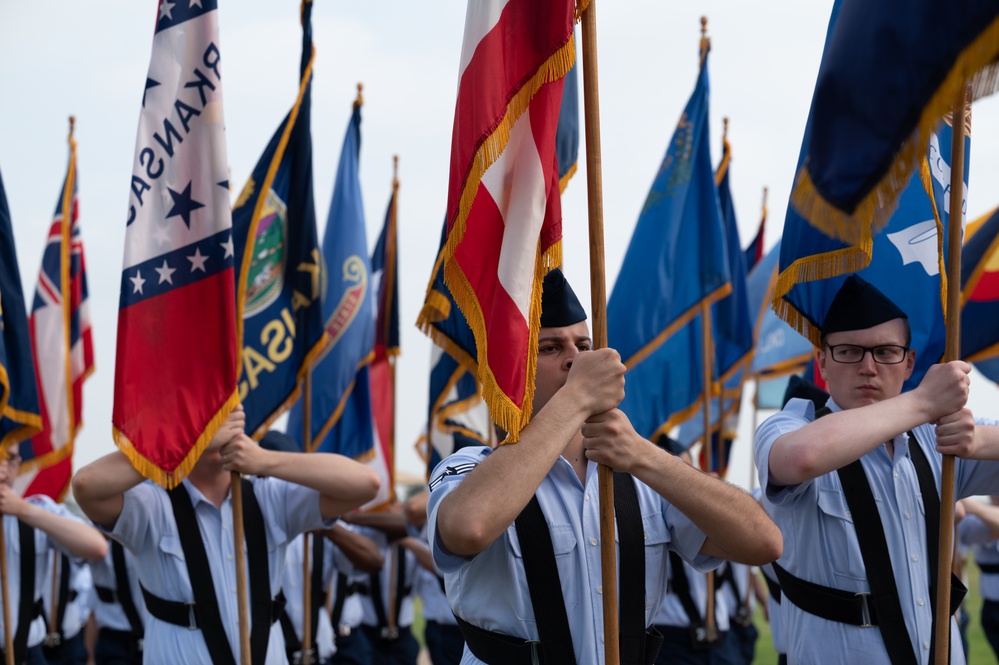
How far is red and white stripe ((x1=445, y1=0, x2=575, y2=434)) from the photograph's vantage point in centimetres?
343

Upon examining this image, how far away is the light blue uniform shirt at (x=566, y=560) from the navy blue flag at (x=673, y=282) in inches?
212

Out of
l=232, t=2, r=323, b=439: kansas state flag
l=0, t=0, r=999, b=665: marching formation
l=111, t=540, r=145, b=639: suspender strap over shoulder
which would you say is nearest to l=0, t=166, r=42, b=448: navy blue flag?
l=0, t=0, r=999, b=665: marching formation

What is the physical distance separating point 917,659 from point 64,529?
5.38m

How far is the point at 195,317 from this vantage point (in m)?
5.37

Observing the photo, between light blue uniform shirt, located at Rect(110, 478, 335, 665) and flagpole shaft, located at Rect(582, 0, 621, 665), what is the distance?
251 centimetres

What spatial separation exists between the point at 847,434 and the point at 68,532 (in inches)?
211

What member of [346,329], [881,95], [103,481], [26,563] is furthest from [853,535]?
[26,563]

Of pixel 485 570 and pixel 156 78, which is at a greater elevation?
pixel 156 78

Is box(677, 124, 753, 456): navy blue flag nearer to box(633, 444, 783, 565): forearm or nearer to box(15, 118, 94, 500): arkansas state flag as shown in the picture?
box(15, 118, 94, 500): arkansas state flag

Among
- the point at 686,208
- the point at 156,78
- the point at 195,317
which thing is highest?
the point at 686,208

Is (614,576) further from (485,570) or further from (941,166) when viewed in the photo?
(941,166)

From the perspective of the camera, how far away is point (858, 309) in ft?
14.8

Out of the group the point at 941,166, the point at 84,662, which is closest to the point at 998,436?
the point at 941,166

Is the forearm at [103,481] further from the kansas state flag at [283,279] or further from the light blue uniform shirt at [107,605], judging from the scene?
the light blue uniform shirt at [107,605]
